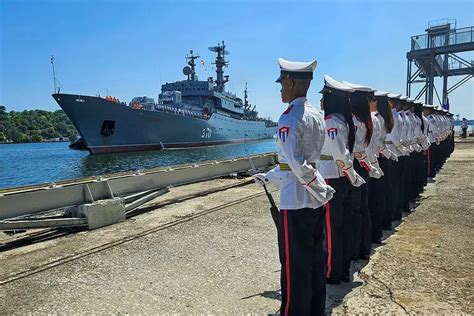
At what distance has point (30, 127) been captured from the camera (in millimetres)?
115562

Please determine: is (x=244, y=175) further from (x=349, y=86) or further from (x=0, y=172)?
(x=0, y=172)

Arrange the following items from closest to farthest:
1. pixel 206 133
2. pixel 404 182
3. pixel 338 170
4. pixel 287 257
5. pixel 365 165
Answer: pixel 287 257, pixel 338 170, pixel 365 165, pixel 404 182, pixel 206 133

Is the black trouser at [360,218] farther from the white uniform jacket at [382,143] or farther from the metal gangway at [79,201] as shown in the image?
the metal gangway at [79,201]

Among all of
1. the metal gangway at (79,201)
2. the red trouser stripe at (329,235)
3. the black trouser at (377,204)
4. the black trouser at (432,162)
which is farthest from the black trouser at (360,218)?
the black trouser at (432,162)

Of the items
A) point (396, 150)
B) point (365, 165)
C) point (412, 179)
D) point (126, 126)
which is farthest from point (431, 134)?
point (126, 126)

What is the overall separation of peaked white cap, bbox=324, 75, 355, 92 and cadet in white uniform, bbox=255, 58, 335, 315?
74 centimetres

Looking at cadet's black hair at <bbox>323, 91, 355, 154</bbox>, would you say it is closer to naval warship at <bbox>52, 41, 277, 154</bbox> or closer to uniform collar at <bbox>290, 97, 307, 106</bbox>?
uniform collar at <bbox>290, 97, 307, 106</bbox>

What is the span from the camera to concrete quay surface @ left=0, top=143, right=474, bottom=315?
2.90m

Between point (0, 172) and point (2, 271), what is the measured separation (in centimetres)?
3126

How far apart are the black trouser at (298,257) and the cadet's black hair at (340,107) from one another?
3.31 ft

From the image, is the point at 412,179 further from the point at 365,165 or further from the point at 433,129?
the point at 365,165

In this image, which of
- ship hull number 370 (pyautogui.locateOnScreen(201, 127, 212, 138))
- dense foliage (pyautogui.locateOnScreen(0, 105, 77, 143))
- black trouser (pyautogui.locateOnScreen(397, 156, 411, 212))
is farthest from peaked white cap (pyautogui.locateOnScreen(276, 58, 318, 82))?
dense foliage (pyautogui.locateOnScreen(0, 105, 77, 143))

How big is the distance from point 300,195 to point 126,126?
39.9 meters

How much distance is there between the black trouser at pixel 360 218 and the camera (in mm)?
3488
